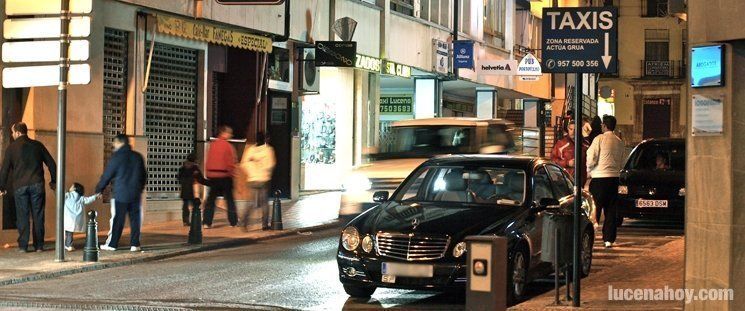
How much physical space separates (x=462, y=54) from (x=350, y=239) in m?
27.8

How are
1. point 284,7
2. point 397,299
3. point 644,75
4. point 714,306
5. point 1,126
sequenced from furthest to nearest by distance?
point 644,75, point 284,7, point 1,126, point 397,299, point 714,306

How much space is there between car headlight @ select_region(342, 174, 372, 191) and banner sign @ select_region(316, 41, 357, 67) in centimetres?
954

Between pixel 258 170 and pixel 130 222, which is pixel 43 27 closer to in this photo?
pixel 130 222

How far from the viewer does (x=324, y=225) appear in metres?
22.9

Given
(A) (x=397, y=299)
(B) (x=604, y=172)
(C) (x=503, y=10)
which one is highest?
(C) (x=503, y=10)

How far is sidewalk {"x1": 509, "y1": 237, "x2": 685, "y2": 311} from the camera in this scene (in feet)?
38.1

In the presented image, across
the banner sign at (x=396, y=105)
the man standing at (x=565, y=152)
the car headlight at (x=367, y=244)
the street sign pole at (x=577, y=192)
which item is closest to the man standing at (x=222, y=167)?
the man standing at (x=565, y=152)

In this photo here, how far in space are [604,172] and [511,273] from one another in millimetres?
5237

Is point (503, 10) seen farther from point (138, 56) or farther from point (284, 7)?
point (138, 56)

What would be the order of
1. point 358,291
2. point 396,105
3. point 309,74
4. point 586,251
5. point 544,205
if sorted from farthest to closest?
point 396,105
point 309,74
point 586,251
point 544,205
point 358,291

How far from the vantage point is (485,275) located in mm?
10359

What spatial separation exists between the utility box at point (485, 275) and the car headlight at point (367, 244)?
2.12 metres

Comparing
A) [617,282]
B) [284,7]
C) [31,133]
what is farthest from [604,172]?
[284,7]

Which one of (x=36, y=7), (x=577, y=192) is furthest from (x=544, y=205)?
(x=36, y=7)
